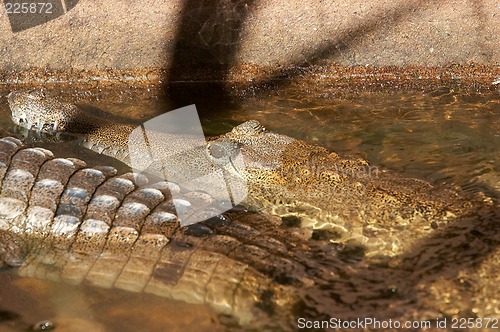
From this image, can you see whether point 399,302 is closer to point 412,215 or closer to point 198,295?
point 412,215

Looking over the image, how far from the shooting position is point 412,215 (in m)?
3.17

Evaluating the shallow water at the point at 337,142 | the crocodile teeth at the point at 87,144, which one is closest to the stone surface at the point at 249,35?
the shallow water at the point at 337,142

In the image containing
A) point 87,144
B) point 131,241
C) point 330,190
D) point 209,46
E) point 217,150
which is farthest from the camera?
point 209,46

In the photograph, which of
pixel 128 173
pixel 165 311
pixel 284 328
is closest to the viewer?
pixel 284 328

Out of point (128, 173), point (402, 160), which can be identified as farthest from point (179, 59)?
point (402, 160)

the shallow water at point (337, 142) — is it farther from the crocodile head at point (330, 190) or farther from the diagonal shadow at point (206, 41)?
the diagonal shadow at point (206, 41)

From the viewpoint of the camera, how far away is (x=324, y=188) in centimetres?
349

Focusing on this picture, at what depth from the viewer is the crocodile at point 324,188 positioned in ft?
10.3

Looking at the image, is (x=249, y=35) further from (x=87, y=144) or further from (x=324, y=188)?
(x=324, y=188)

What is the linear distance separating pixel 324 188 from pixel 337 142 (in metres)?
0.84

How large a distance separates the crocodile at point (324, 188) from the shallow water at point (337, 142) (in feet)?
0.65

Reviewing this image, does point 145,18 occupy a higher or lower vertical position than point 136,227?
higher

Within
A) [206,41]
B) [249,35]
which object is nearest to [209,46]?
[206,41]

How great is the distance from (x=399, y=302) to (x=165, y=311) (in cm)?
98
